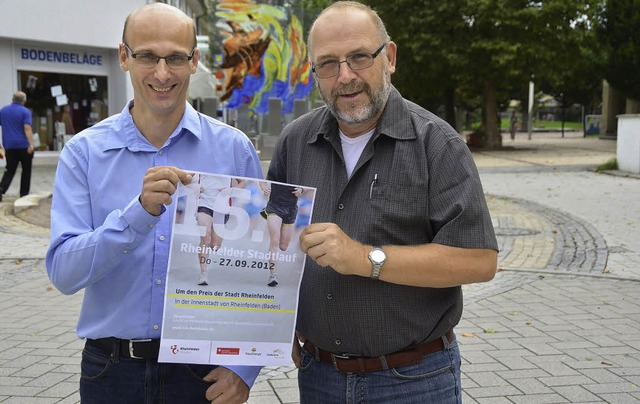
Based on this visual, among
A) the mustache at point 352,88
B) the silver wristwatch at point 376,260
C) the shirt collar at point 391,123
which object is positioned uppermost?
the mustache at point 352,88

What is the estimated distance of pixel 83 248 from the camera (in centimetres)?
209

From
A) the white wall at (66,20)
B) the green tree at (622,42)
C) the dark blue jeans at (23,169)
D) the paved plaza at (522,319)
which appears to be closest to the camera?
the paved plaza at (522,319)

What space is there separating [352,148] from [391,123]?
166 millimetres

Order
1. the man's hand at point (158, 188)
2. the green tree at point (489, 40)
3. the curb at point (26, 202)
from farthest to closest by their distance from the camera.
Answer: the green tree at point (489, 40)
the curb at point (26, 202)
the man's hand at point (158, 188)

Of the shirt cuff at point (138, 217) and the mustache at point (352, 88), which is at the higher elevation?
the mustache at point (352, 88)

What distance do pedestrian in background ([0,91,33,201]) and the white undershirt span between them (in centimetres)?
1375

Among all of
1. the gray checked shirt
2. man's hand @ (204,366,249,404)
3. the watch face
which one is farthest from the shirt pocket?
man's hand @ (204,366,249,404)

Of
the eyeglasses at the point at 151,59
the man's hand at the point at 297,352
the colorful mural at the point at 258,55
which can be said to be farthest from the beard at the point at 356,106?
the colorful mural at the point at 258,55

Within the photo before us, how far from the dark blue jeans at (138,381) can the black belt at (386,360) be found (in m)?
0.46

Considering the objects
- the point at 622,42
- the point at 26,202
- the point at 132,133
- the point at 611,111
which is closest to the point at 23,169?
the point at 26,202

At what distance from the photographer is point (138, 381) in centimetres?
230

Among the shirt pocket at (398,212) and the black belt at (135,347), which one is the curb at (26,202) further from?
the shirt pocket at (398,212)

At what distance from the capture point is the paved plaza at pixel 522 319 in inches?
190

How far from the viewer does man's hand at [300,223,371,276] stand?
2.05 metres
